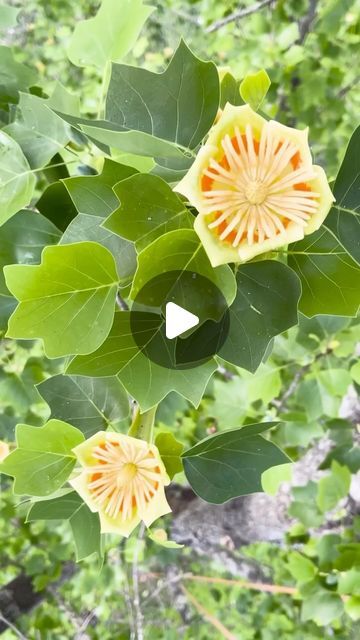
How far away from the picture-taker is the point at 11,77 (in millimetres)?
532

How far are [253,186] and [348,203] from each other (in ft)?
0.24

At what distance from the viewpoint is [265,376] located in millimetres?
788

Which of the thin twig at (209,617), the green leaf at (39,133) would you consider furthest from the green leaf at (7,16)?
the thin twig at (209,617)

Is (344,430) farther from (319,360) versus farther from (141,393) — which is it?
(141,393)

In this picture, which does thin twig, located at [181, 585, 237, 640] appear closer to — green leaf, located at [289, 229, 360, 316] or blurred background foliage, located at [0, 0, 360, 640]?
blurred background foliage, located at [0, 0, 360, 640]

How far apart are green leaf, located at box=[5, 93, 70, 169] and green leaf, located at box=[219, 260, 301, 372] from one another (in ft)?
0.63

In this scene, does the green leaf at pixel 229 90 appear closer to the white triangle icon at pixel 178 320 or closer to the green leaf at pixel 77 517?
the white triangle icon at pixel 178 320

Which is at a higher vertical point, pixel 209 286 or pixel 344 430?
pixel 209 286

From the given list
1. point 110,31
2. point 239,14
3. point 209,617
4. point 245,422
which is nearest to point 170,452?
point 110,31

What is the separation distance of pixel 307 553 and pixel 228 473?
1.77 ft

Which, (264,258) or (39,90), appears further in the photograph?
(39,90)

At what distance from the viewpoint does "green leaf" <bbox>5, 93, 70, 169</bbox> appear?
0.44m

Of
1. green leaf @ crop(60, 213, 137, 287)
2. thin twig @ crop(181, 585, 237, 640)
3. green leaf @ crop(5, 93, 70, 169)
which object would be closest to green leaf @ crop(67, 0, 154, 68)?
green leaf @ crop(5, 93, 70, 169)

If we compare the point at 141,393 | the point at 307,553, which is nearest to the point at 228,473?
the point at 141,393
